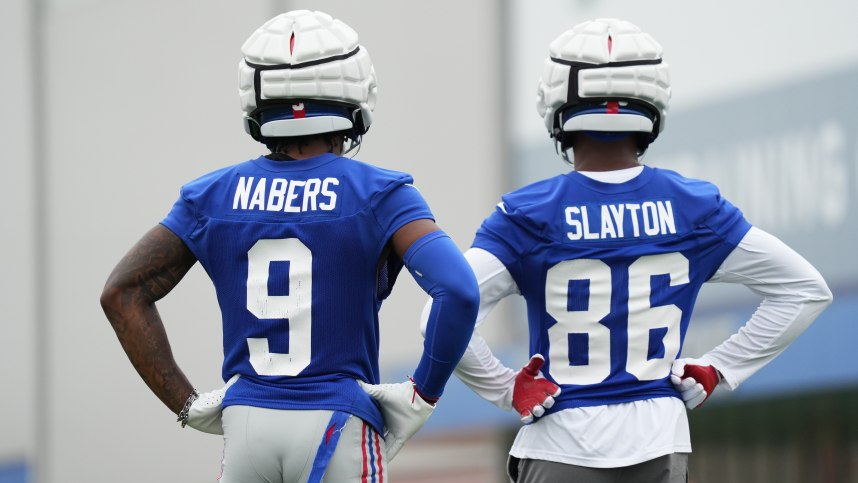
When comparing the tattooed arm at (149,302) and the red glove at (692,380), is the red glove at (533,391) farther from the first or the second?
the tattooed arm at (149,302)

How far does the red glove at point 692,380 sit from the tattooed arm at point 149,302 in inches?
60.4

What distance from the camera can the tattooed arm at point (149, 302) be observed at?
423 centimetres

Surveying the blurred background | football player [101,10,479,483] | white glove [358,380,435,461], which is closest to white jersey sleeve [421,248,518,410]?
football player [101,10,479,483]

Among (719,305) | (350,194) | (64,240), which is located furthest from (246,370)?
(64,240)

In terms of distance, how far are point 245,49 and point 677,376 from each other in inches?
67.1

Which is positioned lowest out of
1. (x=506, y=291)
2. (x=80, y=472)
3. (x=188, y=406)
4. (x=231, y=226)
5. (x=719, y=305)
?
(x=80, y=472)

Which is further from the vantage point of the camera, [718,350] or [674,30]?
[674,30]

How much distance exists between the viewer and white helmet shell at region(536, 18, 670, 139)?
4590 millimetres

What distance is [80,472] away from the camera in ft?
50.4

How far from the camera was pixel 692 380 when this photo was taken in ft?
14.8

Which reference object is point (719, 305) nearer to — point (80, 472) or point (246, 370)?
point (80, 472)

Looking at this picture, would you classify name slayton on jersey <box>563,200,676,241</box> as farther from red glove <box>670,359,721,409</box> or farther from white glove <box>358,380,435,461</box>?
white glove <box>358,380,435,461</box>

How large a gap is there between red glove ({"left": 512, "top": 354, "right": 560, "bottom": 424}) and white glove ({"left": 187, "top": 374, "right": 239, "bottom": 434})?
0.93 meters

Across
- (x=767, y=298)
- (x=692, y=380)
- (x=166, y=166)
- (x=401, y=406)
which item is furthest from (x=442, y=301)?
(x=166, y=166)
